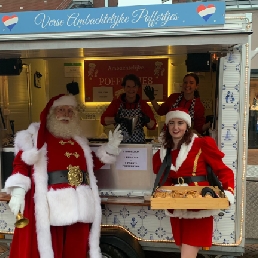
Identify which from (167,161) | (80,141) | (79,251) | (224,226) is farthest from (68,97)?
(224,226)

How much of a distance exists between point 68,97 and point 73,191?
893 millimetres

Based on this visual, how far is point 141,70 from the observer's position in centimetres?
559

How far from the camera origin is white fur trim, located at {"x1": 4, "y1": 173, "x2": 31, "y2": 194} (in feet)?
9.58

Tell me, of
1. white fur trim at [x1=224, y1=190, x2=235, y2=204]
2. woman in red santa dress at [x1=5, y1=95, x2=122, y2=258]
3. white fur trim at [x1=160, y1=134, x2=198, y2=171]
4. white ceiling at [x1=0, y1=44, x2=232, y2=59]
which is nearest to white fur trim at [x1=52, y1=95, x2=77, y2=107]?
woman in red santa dress at [x1=5, y1=95, x2=122, y2=258]

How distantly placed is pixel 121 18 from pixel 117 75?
3054 mm

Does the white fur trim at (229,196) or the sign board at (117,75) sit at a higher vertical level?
the sign board at (117,75)

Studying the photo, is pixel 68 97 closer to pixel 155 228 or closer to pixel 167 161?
pixel 167 161

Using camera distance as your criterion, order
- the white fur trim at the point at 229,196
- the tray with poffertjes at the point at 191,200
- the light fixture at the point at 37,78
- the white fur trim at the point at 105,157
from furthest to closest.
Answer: the light fixture at the point at 37,78, the white fur trim at the point at 105,157, the white fur trim at the point at 229,196, the tray with poffertjes at the point at 191,200

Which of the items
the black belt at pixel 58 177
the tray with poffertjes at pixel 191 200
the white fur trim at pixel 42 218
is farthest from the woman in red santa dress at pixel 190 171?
the white fur trim at pixel 42 218

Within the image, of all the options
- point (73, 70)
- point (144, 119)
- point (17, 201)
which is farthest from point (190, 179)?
point (73, 70)

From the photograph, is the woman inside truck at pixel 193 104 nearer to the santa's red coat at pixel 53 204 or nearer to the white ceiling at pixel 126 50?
the white ceiling at pixel 126 50

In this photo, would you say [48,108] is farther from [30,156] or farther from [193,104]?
[193,104]

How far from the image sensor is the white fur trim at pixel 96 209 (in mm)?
3143

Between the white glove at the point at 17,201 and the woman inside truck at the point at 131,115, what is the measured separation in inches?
49.4
